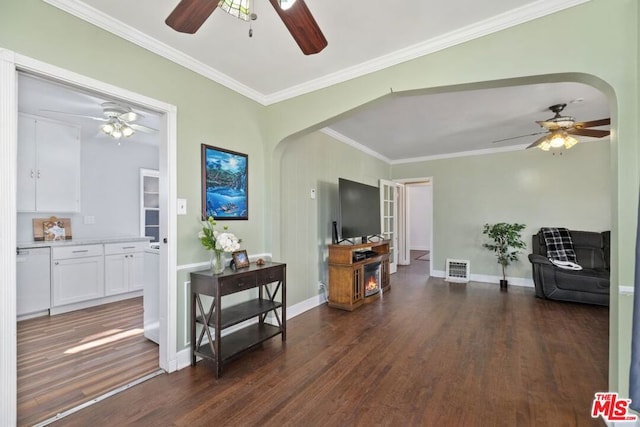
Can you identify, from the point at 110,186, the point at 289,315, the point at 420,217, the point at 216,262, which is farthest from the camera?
the point at 420,217

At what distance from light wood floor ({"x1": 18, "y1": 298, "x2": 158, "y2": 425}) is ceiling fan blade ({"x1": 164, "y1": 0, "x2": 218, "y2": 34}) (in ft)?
8.19

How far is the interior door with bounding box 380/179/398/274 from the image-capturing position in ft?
19.6

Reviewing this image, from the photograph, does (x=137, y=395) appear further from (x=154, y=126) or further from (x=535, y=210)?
(x=535, y=210)

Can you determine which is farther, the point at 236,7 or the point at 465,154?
the point at 465,154

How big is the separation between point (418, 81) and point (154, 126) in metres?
3.74

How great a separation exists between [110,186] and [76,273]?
59.9 inches

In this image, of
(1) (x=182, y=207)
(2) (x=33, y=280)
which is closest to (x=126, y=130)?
(1) (x=182, y=207)

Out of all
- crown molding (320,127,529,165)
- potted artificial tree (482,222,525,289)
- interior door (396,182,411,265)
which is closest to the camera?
crown molding (320,127,529,165)

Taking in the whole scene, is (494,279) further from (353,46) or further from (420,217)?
(420,217)

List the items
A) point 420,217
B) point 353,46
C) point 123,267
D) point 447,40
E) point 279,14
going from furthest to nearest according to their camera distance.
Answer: point 420,217, point 123,267, point 353,46, point 447,40, point 279,14

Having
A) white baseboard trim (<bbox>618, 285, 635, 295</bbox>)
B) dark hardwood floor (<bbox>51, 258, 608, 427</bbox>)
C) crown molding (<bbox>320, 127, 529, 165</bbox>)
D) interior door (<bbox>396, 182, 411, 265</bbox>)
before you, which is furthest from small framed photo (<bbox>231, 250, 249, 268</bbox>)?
interior door (<bbox>396, 182, 411, 265</bbox>)

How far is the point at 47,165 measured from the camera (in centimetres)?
384

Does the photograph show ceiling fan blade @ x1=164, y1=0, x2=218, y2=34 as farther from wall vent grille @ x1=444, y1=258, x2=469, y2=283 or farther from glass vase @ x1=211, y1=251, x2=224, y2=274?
wall vent grille @ x1=444, y1=258, x2=469, y2=283

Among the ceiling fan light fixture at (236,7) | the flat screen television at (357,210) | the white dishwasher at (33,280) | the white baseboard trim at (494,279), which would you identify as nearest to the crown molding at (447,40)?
the ceiling fan light fixture at (236,7)
